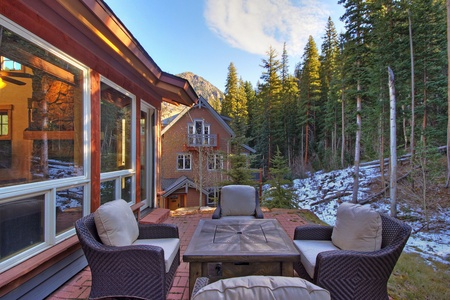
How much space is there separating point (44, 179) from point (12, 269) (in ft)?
2.68

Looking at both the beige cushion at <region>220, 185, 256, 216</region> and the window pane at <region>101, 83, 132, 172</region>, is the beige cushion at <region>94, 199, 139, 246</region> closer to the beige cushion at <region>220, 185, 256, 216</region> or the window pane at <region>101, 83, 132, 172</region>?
the window pane at <region>101, 83, 132, 172</region>

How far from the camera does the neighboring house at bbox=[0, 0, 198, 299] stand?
207 cm

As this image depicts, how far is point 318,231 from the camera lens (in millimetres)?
2807

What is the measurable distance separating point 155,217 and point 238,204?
1.80 metres

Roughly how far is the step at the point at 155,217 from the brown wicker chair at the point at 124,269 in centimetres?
246

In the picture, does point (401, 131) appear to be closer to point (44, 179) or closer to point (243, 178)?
point (243, 178)

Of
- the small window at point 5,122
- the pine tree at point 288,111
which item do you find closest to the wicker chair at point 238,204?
the small window at point 5,122

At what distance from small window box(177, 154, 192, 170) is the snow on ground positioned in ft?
25.8

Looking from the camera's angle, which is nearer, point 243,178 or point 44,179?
point 44,179

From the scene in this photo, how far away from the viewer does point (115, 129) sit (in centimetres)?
393

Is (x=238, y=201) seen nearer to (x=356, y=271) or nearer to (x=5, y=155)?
(x=356, y=271)

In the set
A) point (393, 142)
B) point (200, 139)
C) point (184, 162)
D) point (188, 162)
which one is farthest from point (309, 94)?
point (393, 142)

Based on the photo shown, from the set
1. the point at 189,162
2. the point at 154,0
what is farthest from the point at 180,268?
the point at 189,162

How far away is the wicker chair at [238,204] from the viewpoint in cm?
409
